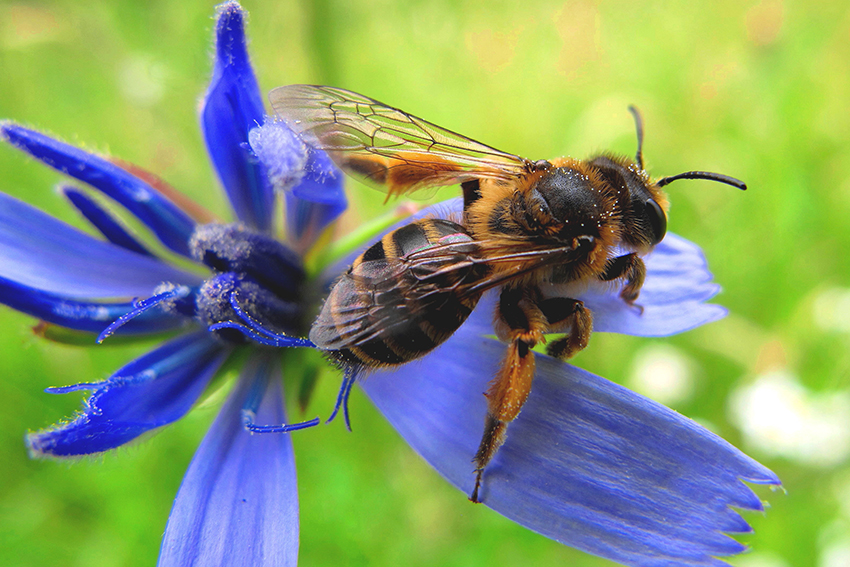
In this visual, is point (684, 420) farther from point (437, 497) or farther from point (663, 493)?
point (437, 497)

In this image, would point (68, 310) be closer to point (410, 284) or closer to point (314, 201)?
point (314, 201)

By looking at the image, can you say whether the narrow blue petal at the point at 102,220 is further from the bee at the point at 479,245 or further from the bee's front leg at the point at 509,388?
the bee's front leg at the point at 509,388

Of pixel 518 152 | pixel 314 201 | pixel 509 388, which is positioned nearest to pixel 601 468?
pixel 509 388

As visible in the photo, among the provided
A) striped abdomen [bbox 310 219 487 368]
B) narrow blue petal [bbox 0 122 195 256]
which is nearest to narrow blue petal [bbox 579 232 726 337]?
striped abdomen [bbox 310 219 487 368]

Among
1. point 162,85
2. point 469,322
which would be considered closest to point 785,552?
point 469,322

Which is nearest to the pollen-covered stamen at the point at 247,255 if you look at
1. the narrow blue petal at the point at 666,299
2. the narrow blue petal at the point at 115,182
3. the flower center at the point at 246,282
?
the flower center at the point at 246,282

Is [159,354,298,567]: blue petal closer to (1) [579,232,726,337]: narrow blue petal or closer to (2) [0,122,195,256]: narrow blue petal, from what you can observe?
(2) [0,122,195,256]: narrow blue petal
